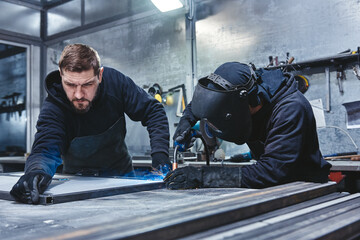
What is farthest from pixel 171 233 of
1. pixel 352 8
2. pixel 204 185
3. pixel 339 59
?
pixel 352 8

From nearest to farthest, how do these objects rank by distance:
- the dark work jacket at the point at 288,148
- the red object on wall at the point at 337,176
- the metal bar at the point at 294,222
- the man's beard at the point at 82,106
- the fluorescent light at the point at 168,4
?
the metal bar at the point at 294,222 → the dark work jacket at the point at 288,148 → the man's beard at the point at 82,106 → the red object on wall at the point at 337,176 → the fluorescent light at the point at 168,4

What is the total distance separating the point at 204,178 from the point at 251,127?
0.34m

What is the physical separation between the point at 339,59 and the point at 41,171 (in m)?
3.00

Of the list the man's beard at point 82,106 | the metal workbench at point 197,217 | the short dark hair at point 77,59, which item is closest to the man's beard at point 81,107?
the man's beard at point 82,106

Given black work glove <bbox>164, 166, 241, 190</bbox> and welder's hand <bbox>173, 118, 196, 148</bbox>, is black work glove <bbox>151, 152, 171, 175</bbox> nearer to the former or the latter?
welder's hand <bbox>173, 118, 196, 148</bbox>

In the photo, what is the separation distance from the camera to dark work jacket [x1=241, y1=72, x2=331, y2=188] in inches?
55.9

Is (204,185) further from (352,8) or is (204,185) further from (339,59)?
(352,8)

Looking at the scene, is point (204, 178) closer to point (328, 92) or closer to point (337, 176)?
point (337, 176)

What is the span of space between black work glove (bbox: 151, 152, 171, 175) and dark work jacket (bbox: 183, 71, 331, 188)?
0.57 metres

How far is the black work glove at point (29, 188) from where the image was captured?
1.20 m

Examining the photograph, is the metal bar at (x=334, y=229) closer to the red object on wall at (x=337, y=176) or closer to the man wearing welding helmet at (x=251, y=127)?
the man wearing welding helmet at (x=251, y=127)

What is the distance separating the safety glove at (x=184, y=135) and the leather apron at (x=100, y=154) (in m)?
0.49

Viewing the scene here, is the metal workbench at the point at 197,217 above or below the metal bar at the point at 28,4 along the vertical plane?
below

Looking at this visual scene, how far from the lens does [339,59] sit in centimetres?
332
